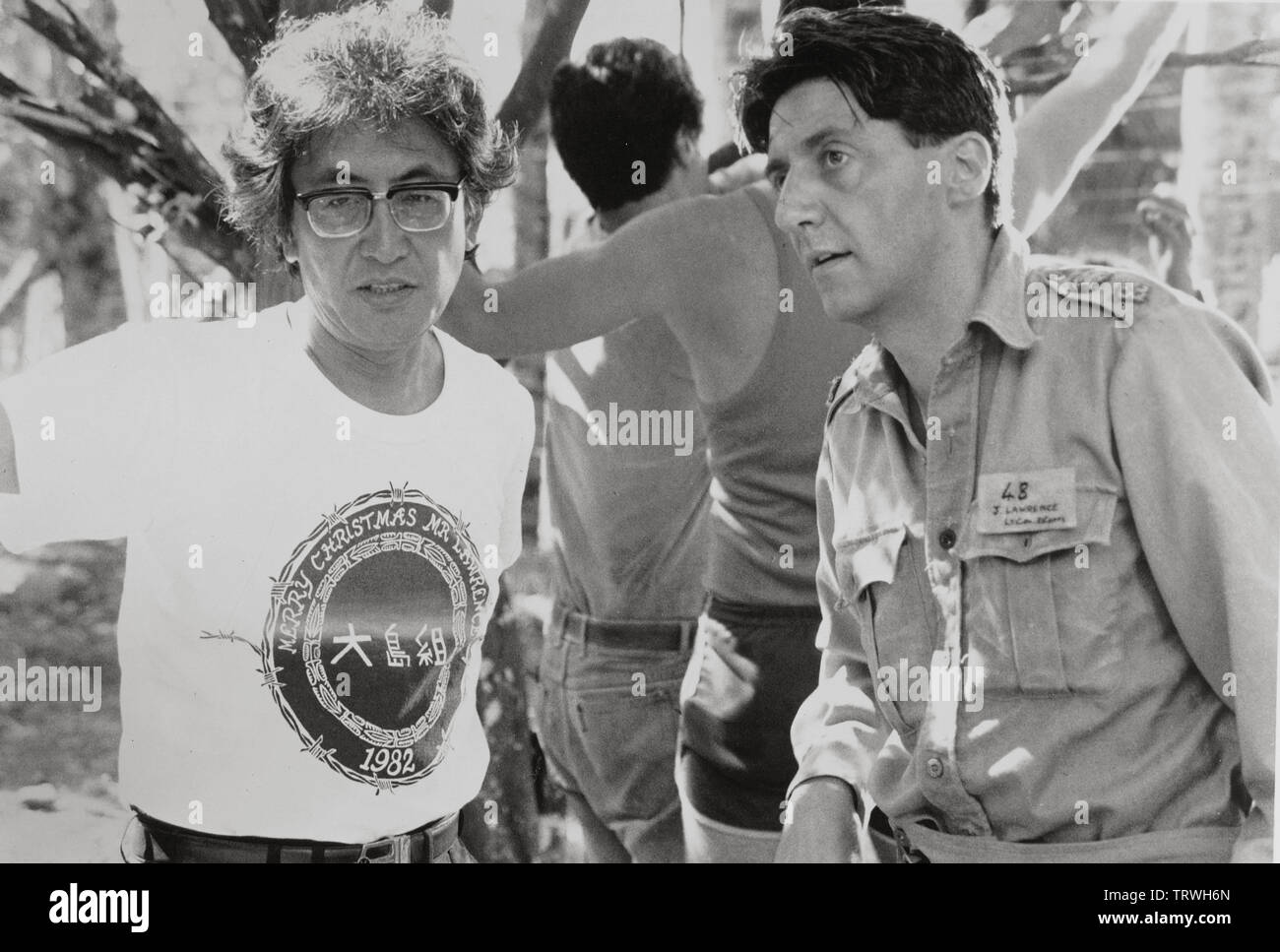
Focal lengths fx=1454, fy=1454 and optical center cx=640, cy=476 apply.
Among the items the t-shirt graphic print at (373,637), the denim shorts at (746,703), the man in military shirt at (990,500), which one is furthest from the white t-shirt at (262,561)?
the man in military shirt at (990,500)

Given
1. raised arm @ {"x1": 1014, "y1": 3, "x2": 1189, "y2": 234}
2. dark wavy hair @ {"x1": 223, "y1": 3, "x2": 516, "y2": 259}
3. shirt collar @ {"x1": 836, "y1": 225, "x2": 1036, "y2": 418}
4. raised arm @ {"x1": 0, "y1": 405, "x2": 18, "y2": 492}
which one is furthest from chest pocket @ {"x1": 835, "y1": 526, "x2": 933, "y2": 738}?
raised arm @ {"x1": 0, "y1": 405, "x2": 18, "y2": 492}

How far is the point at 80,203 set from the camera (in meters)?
3.12

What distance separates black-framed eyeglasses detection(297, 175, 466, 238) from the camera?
3.02 meters

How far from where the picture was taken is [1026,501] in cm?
285

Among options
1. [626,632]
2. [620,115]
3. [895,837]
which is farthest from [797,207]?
[895,837]

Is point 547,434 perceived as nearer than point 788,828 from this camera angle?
No

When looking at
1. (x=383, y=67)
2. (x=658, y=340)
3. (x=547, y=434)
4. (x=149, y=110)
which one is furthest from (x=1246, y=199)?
(x=149, y=110)

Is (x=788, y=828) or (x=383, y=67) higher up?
(x=383, y=67)

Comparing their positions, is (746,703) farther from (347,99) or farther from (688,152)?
(347,99)

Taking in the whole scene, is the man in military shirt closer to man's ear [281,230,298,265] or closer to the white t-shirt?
the white t-shirt

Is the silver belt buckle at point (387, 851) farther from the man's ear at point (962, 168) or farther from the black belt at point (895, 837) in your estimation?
the man's ear at point (962, 168)

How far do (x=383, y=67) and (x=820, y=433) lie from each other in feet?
3.96

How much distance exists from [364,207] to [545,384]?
21.1 inches

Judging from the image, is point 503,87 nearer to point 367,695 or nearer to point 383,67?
point 383,67
